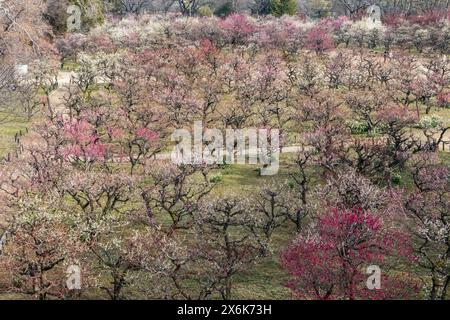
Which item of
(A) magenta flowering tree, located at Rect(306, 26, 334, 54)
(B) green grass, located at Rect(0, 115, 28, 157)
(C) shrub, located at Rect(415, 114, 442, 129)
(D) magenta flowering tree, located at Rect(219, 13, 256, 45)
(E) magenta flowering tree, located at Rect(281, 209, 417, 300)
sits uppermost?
(D) magenta flowering tree, located at Rect(219, 13, 256, 45)

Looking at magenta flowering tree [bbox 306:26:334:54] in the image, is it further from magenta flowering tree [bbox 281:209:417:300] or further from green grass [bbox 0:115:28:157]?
magenta flowering tree [bbox 281:209:417:300]

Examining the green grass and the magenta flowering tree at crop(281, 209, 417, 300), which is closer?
the magenta flowering tree at crop(281, 209, 417, 300)

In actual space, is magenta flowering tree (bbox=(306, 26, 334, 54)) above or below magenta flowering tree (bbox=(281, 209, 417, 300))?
above

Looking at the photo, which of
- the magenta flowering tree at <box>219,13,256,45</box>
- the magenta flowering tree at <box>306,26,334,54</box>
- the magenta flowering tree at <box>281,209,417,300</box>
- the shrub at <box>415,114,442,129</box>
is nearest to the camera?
the magenta flowering tree at <box>281,209,417,300</box>

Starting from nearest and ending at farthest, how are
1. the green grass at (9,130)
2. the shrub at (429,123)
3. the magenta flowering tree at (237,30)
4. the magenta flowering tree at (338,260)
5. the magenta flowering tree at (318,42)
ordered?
the magenta flowering tree at (338,260) → the green grass at (9,130) → the shrub at (429,123) → the magenta flowering tree at (318,42) → the magenta flowering tree at (237,30)

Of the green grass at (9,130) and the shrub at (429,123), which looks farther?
the shrub at (429,123)

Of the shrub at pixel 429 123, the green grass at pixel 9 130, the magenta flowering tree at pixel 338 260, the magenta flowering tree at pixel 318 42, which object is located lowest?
the magenta flowering tree at pixel 338 260

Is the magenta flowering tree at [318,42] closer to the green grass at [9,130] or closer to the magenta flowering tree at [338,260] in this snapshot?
the green grass at [9,130]

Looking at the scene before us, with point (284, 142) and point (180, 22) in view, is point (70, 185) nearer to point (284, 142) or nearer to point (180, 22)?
point (284, 142)

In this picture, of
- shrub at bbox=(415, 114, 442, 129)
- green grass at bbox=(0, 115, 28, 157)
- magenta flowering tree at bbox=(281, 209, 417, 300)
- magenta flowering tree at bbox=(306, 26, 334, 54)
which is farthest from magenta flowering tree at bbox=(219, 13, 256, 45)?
magenta flowering tree at bbox=(281, 209, 417, 300)

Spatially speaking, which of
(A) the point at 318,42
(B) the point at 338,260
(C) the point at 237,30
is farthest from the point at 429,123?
(C) the point at 237,30

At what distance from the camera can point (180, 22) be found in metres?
70.3

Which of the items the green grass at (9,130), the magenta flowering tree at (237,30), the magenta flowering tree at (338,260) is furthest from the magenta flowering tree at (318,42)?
the magenta flowering tree at (338,260)
